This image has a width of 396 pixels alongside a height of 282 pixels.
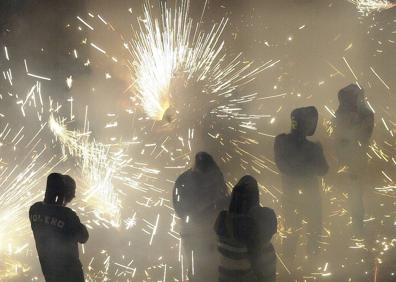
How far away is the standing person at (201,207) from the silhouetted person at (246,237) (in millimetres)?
931

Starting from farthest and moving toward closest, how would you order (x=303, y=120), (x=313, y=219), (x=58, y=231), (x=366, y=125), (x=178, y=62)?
(x=178, y=62), (x=366, y=125), (x=313, y=219), (x=303, y=120), (x=58, y=231)

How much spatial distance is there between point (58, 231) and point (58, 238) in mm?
82

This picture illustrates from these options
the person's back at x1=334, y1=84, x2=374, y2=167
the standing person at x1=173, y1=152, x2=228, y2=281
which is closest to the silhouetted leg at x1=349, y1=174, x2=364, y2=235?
the person's back at x1=334, y1=84, x2=374, y2=167

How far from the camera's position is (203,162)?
5.39 meters

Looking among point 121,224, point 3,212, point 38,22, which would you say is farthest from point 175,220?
point 38,22

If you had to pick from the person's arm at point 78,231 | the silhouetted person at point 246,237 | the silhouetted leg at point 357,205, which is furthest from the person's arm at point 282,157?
the person's arm at point 78,231

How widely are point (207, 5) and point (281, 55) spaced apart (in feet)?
5.83

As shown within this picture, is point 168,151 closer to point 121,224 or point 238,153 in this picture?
point 238,153

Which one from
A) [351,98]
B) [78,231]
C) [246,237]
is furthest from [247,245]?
[351,98]

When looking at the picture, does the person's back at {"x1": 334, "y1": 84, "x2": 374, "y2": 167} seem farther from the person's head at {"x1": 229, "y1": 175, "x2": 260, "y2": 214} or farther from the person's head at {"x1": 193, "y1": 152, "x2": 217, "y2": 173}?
the person's head at {"x1": 229, "y1": 175, "x2": 260, "y2": 214}

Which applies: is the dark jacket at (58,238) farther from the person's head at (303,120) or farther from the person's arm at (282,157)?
the person's head at (303,120)

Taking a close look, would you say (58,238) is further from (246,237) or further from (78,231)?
(246,237)

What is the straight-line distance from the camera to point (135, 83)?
9.36 m

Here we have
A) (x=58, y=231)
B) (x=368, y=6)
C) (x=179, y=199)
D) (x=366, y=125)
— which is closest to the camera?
(x=58, y=231)
